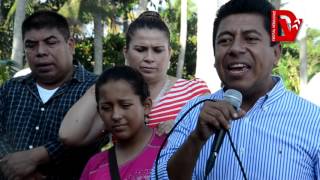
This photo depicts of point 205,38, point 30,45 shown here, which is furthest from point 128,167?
point 205,38

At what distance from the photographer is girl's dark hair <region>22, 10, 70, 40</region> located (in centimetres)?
351

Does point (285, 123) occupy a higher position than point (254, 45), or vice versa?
point (254, 45)

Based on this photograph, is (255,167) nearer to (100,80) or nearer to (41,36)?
(100,80)

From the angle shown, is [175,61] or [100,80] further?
[175,61]

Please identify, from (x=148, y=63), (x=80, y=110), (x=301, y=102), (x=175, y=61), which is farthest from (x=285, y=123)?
(x=175, y=61)

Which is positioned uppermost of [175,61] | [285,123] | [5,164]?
[285,123]

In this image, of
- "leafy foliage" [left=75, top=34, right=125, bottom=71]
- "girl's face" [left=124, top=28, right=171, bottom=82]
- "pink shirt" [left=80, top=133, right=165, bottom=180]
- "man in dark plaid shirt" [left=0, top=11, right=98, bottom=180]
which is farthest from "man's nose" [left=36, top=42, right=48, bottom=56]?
"leafy foliage" [left=75, top=34, right=125, bottom=71]

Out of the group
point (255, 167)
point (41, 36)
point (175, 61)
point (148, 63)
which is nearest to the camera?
point (255, 167)

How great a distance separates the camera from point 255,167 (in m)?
2.36

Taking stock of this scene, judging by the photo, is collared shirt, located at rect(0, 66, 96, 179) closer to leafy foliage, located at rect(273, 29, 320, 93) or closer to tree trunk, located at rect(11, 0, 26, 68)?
tree trunk, located at rect(11, 0, 26, 68)

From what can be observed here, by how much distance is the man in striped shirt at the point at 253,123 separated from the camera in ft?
7.68

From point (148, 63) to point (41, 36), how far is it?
70 cm

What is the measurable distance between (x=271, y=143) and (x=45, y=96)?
1620 millimetres

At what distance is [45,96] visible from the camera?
3.51 meters
